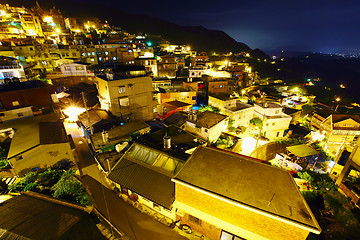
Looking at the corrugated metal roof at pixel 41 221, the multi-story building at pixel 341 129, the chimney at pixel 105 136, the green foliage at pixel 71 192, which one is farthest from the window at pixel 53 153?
the multi-story building at pixel 341 129

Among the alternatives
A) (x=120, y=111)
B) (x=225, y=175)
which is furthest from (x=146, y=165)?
(x=120, y=111)

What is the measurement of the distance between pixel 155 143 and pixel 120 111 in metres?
12.7

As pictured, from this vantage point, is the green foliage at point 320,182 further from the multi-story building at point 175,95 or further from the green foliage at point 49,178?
the multi-story building at point 175,95

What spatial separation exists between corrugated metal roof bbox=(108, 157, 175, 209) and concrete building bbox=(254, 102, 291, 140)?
2586 centimetres

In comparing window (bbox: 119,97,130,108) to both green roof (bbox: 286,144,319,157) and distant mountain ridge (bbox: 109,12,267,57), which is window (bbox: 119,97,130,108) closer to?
green roof (bbox: 286,144,319,157)

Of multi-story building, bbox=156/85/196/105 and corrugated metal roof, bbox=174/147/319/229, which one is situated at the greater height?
corrugated metal roof, bbox=174/147/319/229

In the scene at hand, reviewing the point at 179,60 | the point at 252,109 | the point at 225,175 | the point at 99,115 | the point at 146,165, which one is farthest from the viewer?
the point at 179,60

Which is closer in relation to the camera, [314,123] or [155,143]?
[155,143]

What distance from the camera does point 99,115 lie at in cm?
2519

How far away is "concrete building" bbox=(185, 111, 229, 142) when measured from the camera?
2243cm

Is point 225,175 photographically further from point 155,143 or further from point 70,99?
point 70,99

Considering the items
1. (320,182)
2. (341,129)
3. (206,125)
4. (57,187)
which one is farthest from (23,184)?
(341,129)

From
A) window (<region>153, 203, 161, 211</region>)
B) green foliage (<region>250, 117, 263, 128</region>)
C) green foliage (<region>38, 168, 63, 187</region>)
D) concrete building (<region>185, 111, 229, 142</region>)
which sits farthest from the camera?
green foliage (<region>250, 117, 263, 128</region>)

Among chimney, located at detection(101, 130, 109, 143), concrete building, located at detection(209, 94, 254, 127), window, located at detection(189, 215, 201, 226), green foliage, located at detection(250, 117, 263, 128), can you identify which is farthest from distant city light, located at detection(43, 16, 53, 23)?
window, located at detection(189, 215, 201, 226)
